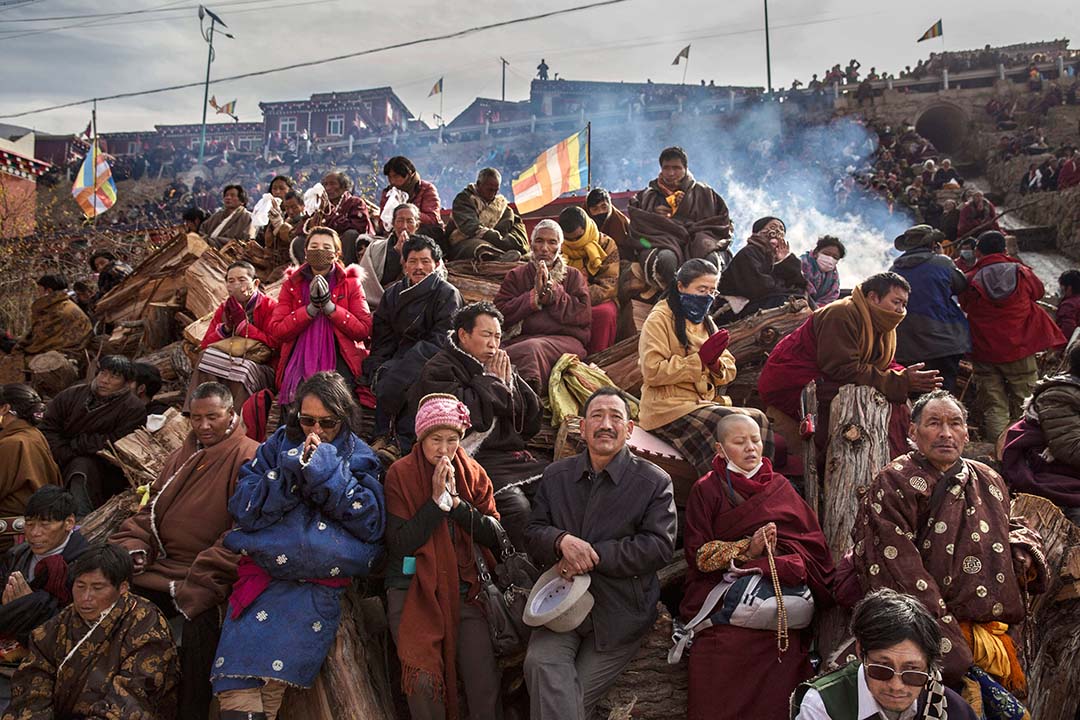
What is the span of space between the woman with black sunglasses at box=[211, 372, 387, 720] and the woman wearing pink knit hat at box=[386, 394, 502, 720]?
172 millimetres

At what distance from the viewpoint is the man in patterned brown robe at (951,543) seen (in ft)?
10.5

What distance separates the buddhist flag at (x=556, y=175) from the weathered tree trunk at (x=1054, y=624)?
8483mm

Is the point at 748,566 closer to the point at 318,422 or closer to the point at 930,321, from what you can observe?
the point at 318,422

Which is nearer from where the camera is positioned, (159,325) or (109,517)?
(109,517)

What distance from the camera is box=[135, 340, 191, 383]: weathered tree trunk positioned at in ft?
24.8

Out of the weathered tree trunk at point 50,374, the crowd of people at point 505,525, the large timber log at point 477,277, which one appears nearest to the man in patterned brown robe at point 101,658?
the crowd of people at point 505,525

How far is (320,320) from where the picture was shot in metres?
5.55

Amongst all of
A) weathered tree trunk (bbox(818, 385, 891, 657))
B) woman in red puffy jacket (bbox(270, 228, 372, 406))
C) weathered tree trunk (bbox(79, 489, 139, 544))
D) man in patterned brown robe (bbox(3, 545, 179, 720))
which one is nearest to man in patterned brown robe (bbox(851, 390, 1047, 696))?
weathered tree trunk (bbox(818, 385, 891, 657))

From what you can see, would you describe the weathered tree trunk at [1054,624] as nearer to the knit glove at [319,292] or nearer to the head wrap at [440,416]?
the head wrap at [440,416]

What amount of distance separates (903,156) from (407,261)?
75.9ft

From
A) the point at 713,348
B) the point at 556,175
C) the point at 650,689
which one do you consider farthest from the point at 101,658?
the point at 556,175

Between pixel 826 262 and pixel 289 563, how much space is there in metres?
6.07

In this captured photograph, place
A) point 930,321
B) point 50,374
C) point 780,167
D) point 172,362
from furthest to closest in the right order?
point 780,167 < point 50,374 < point 172,362 < point 930,321

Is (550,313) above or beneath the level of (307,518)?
above
